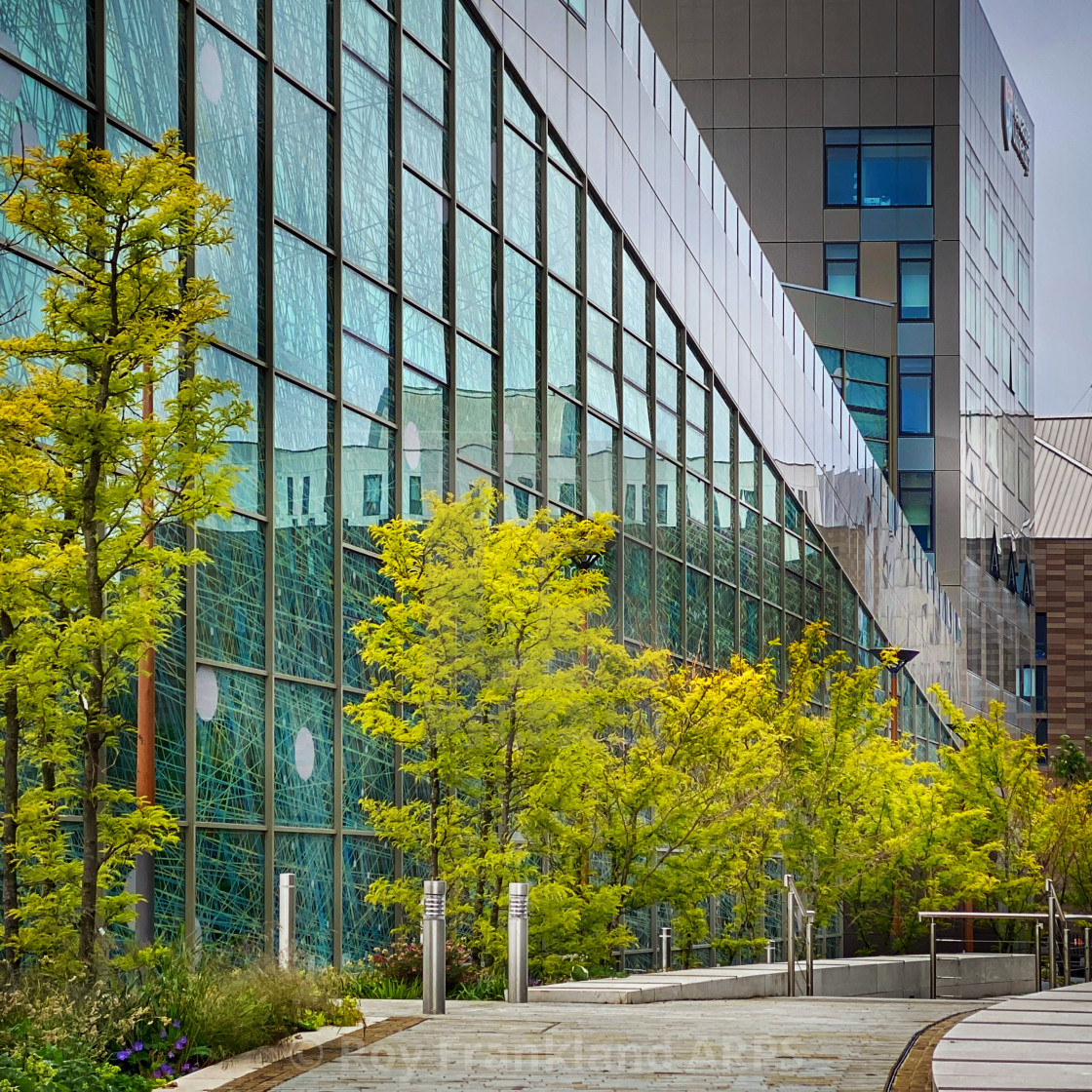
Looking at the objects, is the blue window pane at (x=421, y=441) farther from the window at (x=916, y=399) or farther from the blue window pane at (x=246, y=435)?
the window at (x=916, y=399)

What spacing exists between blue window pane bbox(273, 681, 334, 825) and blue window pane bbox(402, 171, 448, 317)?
5.96 meters

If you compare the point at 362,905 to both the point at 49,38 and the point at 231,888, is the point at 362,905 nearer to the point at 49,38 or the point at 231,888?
the point at 231,888

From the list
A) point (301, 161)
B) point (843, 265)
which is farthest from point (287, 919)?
point (843, 265)

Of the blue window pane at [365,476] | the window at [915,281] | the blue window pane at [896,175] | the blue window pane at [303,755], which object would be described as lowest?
the blue window pane at [303,755]

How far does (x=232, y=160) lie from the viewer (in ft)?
65.5

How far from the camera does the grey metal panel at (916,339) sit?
66938mm

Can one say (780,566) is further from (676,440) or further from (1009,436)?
(1009,436)

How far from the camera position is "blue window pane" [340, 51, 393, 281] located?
74.5 ft

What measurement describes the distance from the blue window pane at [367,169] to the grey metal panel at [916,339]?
4567 centimetres

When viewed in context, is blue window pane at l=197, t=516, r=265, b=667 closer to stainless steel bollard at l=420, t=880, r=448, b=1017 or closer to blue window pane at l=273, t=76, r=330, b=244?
blue window pane at l=273, t=76, r=330, b=244

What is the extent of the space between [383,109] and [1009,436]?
5537 centimetres

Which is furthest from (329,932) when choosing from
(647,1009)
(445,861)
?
(647,1009)

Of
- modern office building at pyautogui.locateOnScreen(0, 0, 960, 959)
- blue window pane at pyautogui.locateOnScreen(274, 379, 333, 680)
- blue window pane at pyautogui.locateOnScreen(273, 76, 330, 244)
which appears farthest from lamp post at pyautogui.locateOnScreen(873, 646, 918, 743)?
blue window pane at pyautogui.locateOnScreen(273, 76, 330, 244)

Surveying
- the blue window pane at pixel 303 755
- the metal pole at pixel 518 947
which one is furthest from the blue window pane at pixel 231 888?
the metal pole at pixel 518 947
